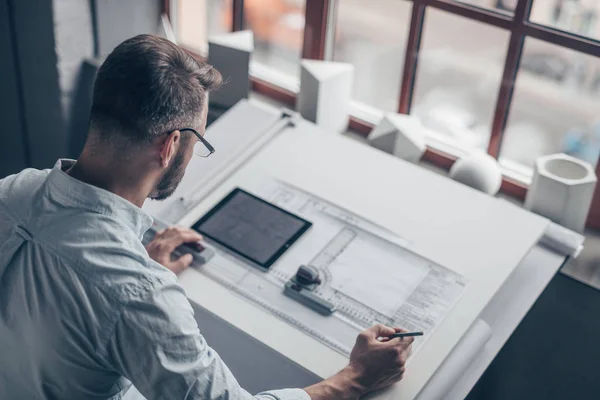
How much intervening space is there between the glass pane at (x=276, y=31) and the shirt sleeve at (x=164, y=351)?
1275 mm

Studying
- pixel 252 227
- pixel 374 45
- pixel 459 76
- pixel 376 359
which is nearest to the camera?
pixel 376 359

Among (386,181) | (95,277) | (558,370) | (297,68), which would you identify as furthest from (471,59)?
(95,277)

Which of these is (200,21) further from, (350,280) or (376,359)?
(376,359)

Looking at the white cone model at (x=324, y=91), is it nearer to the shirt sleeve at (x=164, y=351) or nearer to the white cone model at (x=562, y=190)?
the white cone model at (x=562, y=190)

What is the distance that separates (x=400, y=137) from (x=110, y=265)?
40.6 inches

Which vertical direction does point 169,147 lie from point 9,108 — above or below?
above

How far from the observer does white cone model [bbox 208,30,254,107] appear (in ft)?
7.09

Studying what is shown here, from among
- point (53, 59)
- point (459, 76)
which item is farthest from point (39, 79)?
point (459, 76)

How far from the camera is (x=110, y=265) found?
1169mm

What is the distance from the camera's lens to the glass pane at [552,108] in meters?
1.89

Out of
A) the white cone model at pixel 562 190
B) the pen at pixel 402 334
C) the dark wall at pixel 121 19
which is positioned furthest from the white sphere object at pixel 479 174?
the dark wall at pixel 121 19

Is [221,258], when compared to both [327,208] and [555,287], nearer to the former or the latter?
[327,208]

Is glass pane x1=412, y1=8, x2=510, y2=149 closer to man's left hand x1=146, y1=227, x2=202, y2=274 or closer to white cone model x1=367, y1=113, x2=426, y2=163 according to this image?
white cone model x1=367, y1=113, x2=426, y2=163

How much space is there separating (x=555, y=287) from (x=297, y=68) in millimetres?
965
